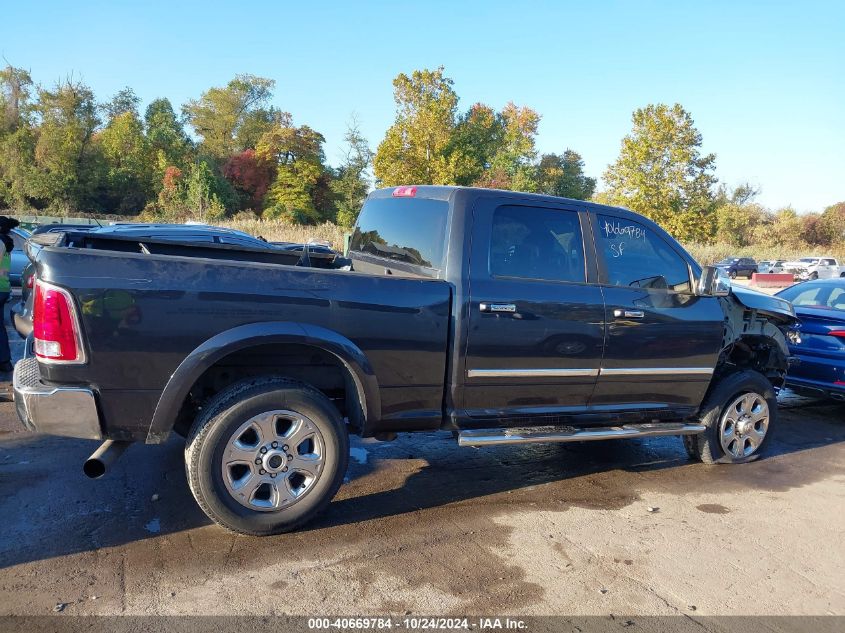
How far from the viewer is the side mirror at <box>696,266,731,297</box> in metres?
4.77

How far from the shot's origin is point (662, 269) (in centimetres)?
484

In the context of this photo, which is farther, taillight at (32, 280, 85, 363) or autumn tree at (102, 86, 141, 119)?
autumn tree at (102, 86, 141, 119)

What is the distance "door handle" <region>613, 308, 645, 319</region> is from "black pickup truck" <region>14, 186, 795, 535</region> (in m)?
0.02

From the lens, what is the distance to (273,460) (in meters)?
3.56

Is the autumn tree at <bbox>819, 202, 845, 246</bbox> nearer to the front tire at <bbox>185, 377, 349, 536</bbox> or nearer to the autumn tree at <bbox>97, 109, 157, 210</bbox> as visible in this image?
the autumn tree at <bbox>97, 109, 157, 210</bbox>

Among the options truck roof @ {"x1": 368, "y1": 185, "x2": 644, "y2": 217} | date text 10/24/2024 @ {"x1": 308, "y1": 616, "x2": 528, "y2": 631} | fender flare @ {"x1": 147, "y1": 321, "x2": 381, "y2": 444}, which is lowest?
date text 10/24/2024 @ {"x1": 308, "y1": 616, "x2": 528, "y2": 631}

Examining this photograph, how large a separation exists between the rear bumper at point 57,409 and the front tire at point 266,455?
515 mm

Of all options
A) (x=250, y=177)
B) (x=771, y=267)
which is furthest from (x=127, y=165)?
(x=771, y=267)

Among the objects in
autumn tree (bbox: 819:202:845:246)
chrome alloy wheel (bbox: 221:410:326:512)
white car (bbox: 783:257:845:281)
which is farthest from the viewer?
autumn tree (bbox: 819:202:845:246)

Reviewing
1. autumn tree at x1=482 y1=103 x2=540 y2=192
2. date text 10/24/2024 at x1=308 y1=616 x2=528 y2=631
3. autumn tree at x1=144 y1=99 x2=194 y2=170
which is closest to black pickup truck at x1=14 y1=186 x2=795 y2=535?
date text 10/24/2024 at x1=308 y1=616 x2=528 y2=631

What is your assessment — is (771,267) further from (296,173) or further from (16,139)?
(16,139)

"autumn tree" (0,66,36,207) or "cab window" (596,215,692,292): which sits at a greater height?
"autumn tree" (0,66,36,207)

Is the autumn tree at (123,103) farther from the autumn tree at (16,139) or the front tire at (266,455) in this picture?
the front tire at (266,455)

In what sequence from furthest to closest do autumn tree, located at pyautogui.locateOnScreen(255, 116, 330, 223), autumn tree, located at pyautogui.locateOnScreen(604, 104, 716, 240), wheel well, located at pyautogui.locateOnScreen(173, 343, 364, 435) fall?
autumn tree, located at pyautogui.locateOnScreen(255, 116, 330, 223), autumn tree, located at pyautogui.locateOnScreen(604, 104, 716, 240), wheel well, located at pyautogui.locateOnScreen(173, 343, 364, 435)
